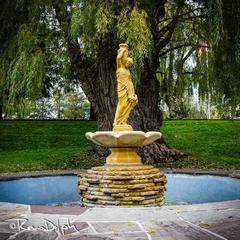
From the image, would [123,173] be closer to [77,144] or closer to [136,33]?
[136,33]

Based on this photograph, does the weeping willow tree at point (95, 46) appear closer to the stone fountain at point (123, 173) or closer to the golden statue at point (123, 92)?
the golden statue at point (123, 92)

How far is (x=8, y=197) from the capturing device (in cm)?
Answer: 1006

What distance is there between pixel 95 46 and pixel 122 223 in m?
7.25

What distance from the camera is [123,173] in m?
8.52

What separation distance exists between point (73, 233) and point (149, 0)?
27.4ft

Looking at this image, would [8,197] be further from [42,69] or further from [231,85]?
[231,85]

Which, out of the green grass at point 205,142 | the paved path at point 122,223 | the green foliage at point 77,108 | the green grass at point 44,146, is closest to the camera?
the paved path at point 122,223

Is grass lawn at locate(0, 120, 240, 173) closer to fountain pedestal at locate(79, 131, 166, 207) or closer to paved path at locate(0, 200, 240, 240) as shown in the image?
fountain pedestal at locate(79, 131, 166, 207)

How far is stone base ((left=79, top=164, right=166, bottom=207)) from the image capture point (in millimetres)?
8461

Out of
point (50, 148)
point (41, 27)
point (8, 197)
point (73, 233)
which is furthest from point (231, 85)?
point (73, 233)

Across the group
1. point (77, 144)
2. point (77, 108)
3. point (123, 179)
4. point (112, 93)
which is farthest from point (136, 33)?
point (77, 108)

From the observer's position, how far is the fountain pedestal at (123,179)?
333 inches

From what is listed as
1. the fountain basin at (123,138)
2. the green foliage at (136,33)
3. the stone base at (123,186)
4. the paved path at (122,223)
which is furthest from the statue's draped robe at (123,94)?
the paved path at (122,223)

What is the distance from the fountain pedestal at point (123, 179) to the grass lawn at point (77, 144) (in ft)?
17.3
